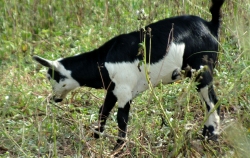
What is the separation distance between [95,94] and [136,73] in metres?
1.58

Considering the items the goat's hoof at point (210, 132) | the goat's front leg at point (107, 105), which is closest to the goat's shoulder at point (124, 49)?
the goat's front leg at point (107, 105)

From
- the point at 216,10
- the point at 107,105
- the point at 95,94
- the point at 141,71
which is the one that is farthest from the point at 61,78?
the point at 216,10

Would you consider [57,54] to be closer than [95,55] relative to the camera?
No

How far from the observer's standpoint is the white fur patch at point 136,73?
18.5 ft

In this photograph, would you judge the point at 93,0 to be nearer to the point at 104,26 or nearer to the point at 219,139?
the point at 104,26

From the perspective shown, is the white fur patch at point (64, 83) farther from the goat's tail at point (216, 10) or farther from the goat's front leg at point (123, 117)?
the goat's tail at point (216, 10)

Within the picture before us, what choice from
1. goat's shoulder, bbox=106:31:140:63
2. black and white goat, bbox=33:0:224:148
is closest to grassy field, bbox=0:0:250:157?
black and white goat, bbox=33:0:224:148

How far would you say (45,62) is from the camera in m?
6.04

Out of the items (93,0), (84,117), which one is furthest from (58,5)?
(84,117)

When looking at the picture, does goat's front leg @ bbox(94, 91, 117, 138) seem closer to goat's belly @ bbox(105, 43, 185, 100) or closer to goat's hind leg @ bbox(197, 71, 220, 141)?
goat's belly @ bbox(105, 43, 185, 100)

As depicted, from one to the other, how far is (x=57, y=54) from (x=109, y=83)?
267 cm

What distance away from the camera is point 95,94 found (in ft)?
23.7

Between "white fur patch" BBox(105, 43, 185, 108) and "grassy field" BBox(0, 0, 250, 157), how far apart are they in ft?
0.79

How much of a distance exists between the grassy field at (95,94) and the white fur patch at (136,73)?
240 mm
